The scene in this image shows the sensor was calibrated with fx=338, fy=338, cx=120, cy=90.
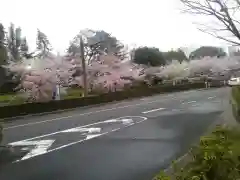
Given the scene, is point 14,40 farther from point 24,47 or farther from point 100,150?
point 100,150

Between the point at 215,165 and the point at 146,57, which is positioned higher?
the point at 146,57

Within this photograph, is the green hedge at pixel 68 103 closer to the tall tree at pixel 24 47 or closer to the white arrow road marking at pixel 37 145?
the white arrow road marking at pixel 37 145

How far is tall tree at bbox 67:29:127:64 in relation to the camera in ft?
146

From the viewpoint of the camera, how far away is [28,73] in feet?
98.9

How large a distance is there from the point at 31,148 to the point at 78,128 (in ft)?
13.7

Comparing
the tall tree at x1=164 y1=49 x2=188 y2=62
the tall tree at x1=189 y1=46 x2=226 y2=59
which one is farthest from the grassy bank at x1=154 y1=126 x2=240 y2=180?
the tall tree at x1=189 y1=46 x2=226 y2=59

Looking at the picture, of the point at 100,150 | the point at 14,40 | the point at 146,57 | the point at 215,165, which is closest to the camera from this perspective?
the point at 215,165

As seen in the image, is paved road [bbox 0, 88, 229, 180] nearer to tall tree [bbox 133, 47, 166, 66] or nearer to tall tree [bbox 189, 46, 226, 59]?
tall tree [bbox 133, 47, 166, 66]

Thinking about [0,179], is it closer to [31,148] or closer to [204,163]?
[31,148]

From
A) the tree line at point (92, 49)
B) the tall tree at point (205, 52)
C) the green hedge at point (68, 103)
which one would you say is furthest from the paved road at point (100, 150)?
the tall tree at point (205, 52)

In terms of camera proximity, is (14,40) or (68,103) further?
(14,40)

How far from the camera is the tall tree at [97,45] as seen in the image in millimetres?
44562

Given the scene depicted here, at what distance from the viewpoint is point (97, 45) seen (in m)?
45.9

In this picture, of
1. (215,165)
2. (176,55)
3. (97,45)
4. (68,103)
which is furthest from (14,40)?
(215,165)
